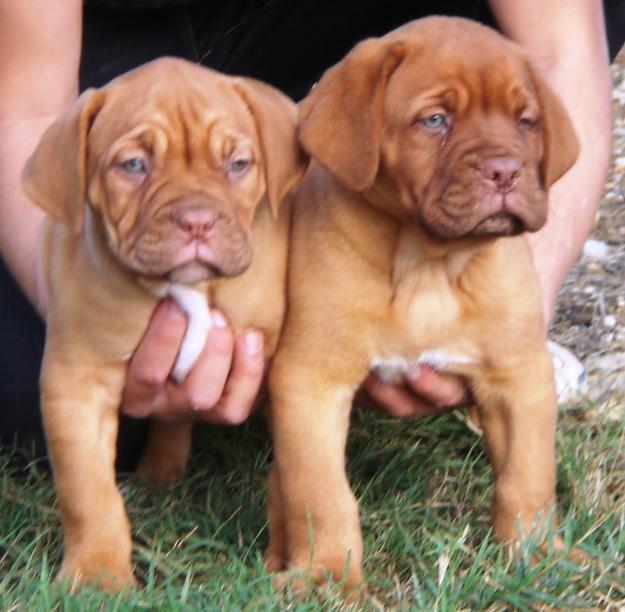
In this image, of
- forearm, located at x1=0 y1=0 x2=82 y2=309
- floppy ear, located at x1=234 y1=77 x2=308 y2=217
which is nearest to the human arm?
forearm, located at x1=0 y1=0 x2=82 y2=309

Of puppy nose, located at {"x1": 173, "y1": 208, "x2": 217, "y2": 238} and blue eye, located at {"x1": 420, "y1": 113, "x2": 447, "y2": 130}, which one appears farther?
blue eye, located at {"x1": 420, "y1": 113, "x2": 447, "y2": 130}

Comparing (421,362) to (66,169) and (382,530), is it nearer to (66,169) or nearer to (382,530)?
(382,530)

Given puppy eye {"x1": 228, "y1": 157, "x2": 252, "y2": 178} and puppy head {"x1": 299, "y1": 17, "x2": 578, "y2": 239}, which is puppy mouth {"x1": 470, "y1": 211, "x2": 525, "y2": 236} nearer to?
puppy head {"x1": 299, "y1": 17, "x2": 578, "y2": 239}

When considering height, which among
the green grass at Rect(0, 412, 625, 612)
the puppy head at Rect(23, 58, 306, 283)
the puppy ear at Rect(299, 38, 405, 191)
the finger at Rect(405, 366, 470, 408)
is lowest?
the green grass at Rect(0, 412, 625, 612)

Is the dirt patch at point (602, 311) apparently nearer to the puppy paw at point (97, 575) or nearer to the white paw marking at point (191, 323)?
the white paw marking at point (191, 323)

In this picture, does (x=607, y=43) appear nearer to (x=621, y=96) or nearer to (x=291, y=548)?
(x=621, y=96)

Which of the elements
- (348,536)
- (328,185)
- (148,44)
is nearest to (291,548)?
(348,536)

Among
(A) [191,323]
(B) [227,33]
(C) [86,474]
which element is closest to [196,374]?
(A) [191,323]
